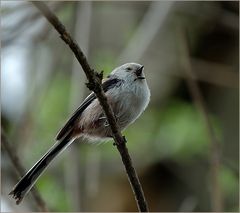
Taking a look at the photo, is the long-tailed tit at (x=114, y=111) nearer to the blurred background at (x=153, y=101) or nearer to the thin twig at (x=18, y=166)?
the thin twig at (x=18, y=166)

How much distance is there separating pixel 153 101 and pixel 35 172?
2.84 metres

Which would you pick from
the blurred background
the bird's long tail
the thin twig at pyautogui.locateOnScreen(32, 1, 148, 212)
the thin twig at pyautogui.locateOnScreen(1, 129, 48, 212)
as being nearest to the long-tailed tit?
the bird's long tail

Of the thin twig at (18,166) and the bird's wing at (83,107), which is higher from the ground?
the bird's wing at (83,107)

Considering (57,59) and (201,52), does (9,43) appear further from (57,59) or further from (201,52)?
(201,52)

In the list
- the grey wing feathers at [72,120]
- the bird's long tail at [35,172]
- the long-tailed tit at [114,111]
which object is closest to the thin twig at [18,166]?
the bird's long tail at [35,172]

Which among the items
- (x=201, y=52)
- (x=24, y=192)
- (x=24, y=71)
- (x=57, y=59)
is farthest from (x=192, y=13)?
(x=24, y=192)

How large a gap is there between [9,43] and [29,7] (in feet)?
1.41

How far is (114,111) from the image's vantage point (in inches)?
157

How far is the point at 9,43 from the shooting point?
5.18 meters

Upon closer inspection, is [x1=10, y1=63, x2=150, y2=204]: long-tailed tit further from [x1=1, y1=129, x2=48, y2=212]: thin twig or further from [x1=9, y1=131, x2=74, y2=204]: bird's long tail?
[x1=1, y1=129, x2=48, y2=212]: thin twig

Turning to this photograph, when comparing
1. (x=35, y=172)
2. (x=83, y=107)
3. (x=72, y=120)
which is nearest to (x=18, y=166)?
(x=35, y=172)

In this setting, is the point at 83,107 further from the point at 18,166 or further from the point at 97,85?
the point at 97,85

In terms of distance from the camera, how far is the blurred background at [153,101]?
5785 millimetres

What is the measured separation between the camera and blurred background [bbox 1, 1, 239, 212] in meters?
5.79
